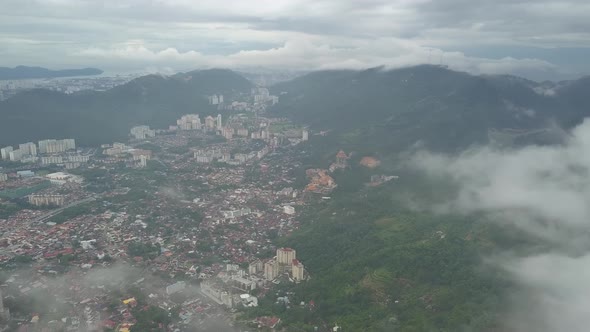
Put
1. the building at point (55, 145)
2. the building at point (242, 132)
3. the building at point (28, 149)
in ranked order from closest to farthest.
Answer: the building at point (28, 149), the building at point (55, 145), the building at point (242, 132)

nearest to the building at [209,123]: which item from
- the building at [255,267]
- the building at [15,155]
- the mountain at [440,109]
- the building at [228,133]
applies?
the building at [228,133]

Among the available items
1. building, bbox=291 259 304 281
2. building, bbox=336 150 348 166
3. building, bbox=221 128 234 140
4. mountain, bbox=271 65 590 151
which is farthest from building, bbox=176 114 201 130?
building, bbox=291 259 304 281

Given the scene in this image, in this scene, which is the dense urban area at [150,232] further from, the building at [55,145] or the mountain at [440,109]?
the mountain at [440,109]

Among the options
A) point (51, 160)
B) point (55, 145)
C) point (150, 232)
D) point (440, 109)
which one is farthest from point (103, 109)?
point (440, 109)

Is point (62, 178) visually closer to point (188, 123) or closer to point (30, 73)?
point (188, 123)

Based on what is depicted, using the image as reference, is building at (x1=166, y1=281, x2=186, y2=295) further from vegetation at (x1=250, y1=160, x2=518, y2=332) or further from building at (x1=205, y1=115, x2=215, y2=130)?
building at (x1=205, y1=115, x2=215, y2=130)
